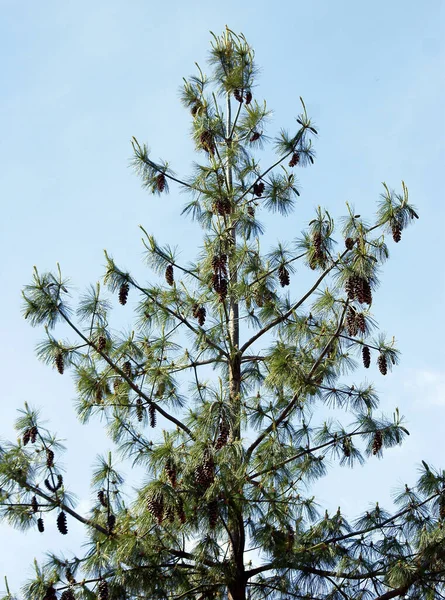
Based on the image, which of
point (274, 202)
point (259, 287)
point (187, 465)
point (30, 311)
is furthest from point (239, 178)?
point (187, 465)

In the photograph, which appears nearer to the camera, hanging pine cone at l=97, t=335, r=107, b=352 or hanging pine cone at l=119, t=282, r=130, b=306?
hanging pine cone at l=97, t=335, r=107, b=352

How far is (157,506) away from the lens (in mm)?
5305

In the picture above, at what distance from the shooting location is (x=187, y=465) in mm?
5527

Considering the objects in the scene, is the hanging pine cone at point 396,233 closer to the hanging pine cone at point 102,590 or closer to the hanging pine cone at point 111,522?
the hanging pine cone at point 111,522

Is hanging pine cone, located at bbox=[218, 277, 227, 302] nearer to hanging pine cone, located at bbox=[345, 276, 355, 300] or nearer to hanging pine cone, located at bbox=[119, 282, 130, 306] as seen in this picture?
hanging pine cone, located at bbox=[119, 282, 130, 306]

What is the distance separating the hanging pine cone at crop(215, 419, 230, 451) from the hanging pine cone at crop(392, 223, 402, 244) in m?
2.15

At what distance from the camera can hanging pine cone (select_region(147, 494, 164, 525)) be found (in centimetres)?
530

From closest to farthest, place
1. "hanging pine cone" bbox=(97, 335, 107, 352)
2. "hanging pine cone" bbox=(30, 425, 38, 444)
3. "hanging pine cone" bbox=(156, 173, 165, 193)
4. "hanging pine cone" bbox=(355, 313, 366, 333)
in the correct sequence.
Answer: "hanging pine cone" bbox=(355, 313, 366, 333) → "hanging pine cone" bbox=(30, 425, 38, 444) → "hanging pine cone" bbox=(97, 335, 107, 352) → "hanging pine cone" bbox=(156, 173, 165, 193)

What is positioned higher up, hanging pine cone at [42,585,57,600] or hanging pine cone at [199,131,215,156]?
hanging pine cone at [199,131,215,156]

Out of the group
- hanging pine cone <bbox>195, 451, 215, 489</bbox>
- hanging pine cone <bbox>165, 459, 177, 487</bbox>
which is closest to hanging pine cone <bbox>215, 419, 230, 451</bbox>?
hanging pine cone <bbox>195, 451, 215, 489</bbox>

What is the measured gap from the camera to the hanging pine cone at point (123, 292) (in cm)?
681

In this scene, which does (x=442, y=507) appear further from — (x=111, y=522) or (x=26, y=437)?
(x=26, y=437)

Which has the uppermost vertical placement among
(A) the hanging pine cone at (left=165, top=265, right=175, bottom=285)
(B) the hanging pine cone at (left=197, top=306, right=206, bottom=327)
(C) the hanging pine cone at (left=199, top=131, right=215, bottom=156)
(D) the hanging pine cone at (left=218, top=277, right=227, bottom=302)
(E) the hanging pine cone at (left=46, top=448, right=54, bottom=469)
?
(C) the hanging pine cone at (left=199, top=131, right=215, bottom=156)

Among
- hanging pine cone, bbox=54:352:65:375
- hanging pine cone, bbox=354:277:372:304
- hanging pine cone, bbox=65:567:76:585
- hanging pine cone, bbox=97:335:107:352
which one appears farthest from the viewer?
hanging pine cone, bbox=97:335:107:352
